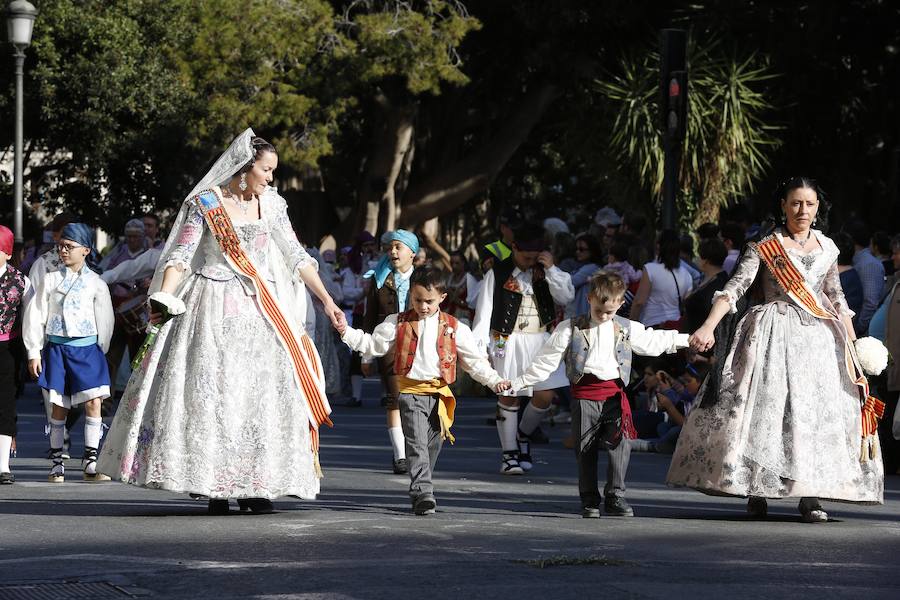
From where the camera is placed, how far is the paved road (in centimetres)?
668

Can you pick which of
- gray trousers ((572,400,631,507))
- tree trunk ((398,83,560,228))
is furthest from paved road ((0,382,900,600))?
tree trunk ((398,83,560,228))

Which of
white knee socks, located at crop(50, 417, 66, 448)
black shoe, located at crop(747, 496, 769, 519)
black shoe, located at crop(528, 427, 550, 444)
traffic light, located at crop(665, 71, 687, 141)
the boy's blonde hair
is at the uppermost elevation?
traffic light, located at crop(665, 71, 687, 141)

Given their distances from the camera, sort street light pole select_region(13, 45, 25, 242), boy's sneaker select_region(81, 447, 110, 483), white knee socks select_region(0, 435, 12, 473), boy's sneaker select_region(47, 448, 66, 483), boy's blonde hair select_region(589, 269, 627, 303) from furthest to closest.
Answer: street light pole select_region(13, 45, 25, 242) → boy's sneaker select_region(81, 447, 110, 483) → boy's sneaker select_region(47, 448, 66, 483) → white knee socks select_region(0, 435, 12, 473) → boy's blonde hair select_region(589, 269, 627, 303)

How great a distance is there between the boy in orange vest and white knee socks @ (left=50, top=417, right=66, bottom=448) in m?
2.68

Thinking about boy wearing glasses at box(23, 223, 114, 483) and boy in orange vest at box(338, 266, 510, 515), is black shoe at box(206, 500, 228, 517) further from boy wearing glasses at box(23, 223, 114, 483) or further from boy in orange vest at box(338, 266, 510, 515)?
boy wearing glasses at box(23, 223, 114, 483)

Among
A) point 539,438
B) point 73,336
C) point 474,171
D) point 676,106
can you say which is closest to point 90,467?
point 73,336

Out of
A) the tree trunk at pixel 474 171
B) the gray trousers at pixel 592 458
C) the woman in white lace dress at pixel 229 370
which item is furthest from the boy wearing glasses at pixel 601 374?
the tree trunk at pixel 474 171

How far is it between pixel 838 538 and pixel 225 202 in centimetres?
356

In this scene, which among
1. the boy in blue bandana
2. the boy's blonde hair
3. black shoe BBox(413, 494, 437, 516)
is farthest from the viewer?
the boy in blue bandana

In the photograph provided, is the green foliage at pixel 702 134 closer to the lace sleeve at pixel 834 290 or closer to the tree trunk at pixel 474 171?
the tree trunk at pixel 474 171

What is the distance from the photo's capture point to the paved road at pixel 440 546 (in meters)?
6.68

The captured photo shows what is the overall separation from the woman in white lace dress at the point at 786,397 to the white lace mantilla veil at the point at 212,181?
2.52m

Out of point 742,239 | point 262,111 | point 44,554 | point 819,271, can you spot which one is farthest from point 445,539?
point 262,111

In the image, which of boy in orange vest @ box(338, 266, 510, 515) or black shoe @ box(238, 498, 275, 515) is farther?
boy in orange vest @ box(338, 266, 510, 515)
